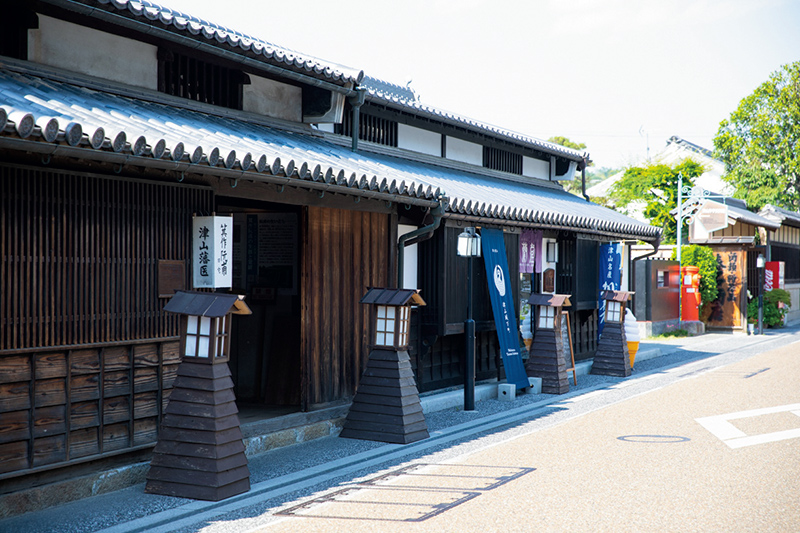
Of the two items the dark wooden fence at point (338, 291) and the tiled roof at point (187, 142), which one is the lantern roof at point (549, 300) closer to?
the tiled roof at point (187, 142)

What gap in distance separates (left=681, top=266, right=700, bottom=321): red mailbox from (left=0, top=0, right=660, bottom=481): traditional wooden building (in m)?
15.3

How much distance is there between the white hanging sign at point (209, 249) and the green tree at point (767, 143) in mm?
42573

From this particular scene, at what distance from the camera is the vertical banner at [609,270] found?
17875mm

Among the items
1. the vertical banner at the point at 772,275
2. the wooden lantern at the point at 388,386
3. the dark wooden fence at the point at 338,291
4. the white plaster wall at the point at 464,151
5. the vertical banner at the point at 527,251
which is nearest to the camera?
the wooden lantern at the point at 388,386

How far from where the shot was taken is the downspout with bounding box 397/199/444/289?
34.8 feet

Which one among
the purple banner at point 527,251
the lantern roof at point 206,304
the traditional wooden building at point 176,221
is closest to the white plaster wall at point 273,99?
the traditional wooden building at point 176,221

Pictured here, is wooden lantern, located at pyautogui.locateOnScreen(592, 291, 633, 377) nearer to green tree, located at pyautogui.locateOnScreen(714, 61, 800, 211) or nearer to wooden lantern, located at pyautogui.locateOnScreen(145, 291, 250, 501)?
wooden lantern, located at pyautogui.locateOnScreen(145, 291, 250, 501)

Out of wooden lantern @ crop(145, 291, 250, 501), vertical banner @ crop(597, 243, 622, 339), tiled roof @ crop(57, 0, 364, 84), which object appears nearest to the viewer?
wooden lantern @ crop(145, 291, 250, 501)

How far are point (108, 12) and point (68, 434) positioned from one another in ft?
14.9

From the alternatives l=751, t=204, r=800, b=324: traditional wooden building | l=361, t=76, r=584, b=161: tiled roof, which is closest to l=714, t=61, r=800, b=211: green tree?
l=751, t=204, r=800, b=324: traditional wooden building

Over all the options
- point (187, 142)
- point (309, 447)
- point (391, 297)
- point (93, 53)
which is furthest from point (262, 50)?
point (309, 447)

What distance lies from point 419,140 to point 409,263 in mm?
4486

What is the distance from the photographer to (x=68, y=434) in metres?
6.52

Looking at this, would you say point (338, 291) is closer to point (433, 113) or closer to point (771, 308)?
point (433, 113)
